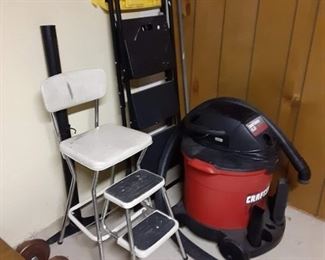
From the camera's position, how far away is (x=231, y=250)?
137 cm

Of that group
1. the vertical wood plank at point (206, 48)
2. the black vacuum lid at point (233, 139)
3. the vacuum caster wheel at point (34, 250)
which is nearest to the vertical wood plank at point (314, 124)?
the black vacuum lid at point (233, 139)

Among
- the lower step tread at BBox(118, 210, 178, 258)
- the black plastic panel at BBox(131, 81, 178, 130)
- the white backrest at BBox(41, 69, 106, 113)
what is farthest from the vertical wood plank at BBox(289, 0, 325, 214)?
the white backrest at BBox(41, 69, 106, 113)

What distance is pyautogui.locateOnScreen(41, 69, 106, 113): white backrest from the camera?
1243 millimetres

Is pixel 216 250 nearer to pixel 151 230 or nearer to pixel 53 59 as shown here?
pixel 151 230

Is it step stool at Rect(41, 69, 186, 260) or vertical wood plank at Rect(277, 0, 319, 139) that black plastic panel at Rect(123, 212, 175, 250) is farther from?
vertical wood plank at Rect(277, 0, 319, 139)

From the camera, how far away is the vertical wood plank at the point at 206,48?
1682 millimetres

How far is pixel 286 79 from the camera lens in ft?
5.03

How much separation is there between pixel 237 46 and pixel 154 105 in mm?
536

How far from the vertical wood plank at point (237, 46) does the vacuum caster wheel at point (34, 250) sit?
3.95 feet

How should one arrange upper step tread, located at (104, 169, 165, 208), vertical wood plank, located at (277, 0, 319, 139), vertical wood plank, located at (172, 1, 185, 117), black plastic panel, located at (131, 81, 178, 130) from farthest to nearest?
1. vertical wood plank, located at (172, 1, 185, 117)
2. black plastic panel, located at (131, 81, 178, 130)
3. vertical wood plank, located at (277, 0, 319, 139)
4. upper step tread, located at (104, 169, 165, 208)

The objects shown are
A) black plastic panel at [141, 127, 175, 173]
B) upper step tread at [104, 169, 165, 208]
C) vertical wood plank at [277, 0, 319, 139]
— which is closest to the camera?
upper step tread at [104, 169, 165, 208]

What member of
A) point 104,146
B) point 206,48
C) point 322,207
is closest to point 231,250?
point 322,207

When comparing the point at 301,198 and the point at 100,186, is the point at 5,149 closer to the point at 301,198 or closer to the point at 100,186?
the point at 100,186

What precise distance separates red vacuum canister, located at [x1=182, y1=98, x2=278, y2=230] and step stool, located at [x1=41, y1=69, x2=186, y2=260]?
190mm
